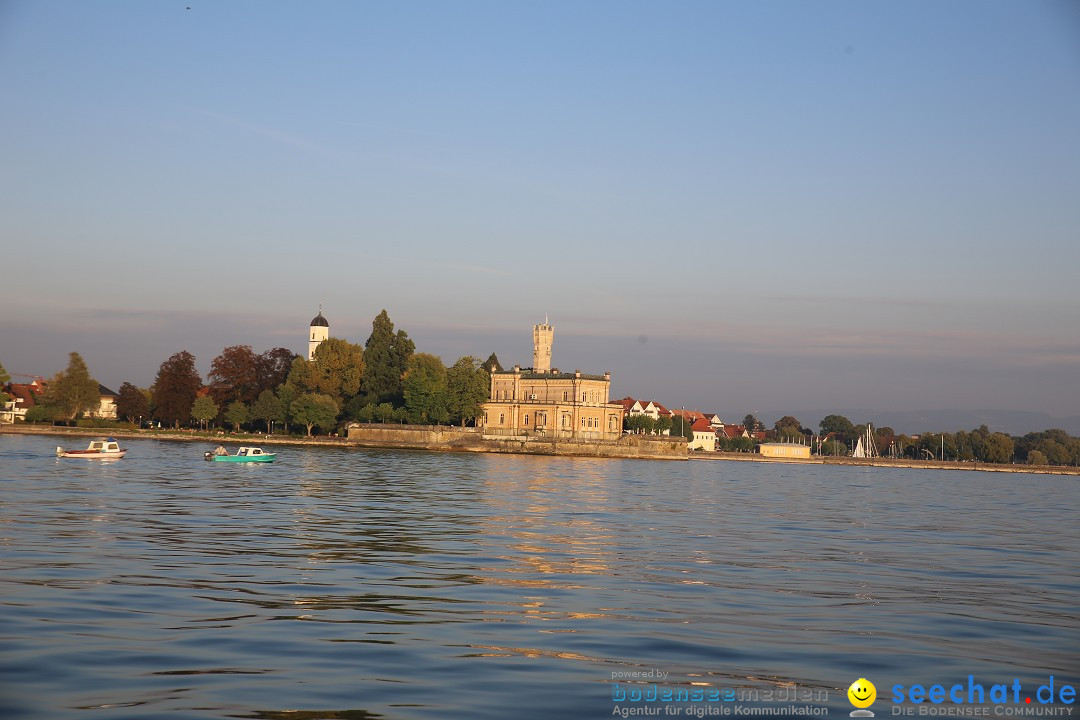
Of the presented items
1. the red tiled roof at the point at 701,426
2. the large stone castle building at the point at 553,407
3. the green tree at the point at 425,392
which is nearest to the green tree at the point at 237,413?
the green tree at the point at 425,392

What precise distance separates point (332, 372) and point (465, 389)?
15.0 meters

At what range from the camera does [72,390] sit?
120688 mm

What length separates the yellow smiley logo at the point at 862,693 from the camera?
39.6ft

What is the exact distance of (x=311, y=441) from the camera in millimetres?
113750

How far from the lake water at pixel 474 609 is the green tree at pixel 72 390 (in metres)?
92.3

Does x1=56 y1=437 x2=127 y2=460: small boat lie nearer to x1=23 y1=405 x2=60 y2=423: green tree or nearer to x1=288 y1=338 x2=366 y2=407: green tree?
x1=288 y1=338 x2=366 y2=407: green tree

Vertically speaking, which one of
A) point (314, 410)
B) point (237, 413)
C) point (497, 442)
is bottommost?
point (497, 442)

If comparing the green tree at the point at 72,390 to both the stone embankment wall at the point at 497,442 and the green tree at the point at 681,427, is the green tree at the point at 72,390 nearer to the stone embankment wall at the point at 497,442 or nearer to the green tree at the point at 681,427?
the stone embankment wall at the point at 497,442

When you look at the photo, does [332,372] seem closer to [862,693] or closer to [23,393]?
[23,393]

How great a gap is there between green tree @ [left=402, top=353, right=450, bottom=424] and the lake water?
268 feet

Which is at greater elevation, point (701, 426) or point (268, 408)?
point (701, 426)

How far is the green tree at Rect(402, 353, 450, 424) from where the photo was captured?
118375 mm

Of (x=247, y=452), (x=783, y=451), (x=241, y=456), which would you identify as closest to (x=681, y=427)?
(x=783, y=451)

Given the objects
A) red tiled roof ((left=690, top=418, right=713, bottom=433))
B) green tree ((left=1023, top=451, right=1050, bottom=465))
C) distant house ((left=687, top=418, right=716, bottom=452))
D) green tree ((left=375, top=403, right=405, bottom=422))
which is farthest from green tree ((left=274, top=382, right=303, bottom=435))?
green tree ((left=1023, top=451, right=1050, bottom=465))
